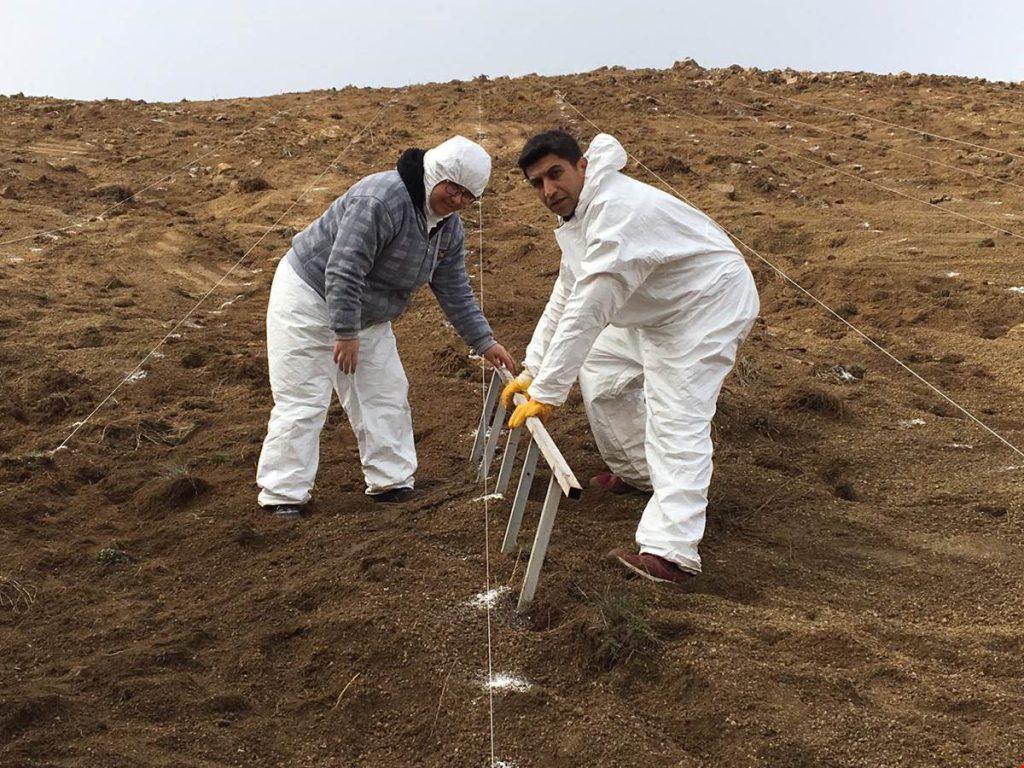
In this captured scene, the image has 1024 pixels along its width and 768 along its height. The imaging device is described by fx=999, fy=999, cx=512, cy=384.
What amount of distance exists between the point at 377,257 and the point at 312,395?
72cm

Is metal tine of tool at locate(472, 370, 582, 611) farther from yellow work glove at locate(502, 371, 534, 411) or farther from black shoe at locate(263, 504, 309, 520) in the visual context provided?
black shoe at locate(263, 504, 309, 520)

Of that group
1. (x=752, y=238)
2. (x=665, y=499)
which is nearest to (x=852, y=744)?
(x=665, y=499)

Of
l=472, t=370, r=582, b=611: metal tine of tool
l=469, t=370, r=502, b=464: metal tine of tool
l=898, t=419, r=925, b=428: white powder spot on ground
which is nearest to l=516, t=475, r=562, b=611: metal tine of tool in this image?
l=472, t=370, r=582, b=611: metal tine of tool

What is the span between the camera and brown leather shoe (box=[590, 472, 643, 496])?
189 inches

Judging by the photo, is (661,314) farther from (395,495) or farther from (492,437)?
(395,495)

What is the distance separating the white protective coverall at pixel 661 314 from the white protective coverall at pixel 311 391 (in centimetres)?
81

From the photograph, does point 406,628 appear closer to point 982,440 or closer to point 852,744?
point 852,744

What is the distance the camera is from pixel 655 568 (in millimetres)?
3805

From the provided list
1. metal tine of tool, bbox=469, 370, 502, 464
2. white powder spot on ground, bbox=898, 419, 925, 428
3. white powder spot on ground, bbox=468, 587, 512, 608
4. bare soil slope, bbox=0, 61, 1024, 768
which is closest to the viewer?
bare soil slope, bbox=0, 61, 1024, 768

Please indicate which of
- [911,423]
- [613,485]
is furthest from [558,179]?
[911,423]

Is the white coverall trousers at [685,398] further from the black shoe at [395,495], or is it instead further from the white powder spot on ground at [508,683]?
the black shoe at [395,495]

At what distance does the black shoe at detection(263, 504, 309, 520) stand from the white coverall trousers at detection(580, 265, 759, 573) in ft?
5.36

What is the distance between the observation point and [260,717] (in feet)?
10.3

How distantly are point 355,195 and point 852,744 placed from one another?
9.33 feet
